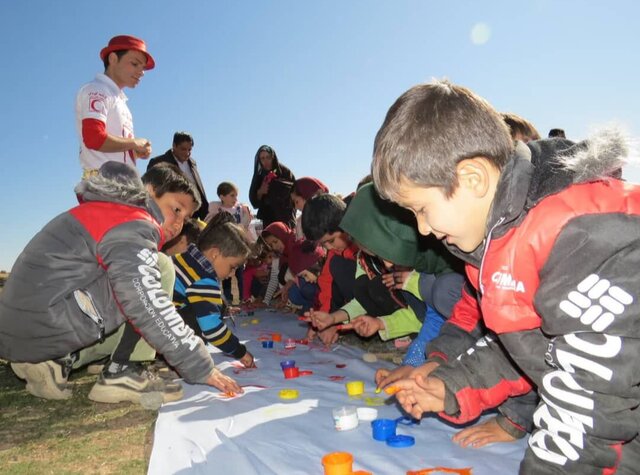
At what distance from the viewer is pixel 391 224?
276 centimetres

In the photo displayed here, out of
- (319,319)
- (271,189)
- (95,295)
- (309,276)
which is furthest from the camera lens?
(271,189)

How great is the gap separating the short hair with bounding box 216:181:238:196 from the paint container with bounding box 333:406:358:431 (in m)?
6.25

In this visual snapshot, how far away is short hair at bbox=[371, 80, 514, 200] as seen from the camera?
1462mm

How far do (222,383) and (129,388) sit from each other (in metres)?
0.54

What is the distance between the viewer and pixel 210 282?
345cm

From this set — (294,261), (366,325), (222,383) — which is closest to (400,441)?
(222,383)

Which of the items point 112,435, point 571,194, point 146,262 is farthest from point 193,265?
point 571,194

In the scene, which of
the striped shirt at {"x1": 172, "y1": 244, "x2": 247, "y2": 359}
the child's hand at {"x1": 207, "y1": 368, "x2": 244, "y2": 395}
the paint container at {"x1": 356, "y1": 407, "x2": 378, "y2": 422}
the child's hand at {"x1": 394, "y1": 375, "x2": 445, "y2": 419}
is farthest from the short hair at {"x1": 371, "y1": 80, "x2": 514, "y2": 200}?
the striped shirt at {"x1": 172, "y1": 244, "x2": 247, "y2": 359}

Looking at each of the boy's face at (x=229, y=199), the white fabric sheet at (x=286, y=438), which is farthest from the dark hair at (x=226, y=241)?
the boy's face at (x=229, y=199)

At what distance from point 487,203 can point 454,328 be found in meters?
0.91

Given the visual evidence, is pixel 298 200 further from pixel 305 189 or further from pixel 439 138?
pixel 439 138

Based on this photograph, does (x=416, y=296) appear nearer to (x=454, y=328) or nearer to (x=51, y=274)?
(x=454, y=328)

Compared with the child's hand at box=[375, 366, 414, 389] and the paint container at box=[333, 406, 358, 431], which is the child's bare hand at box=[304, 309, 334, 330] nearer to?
the child's hand at box=[375, 366, 414, 389]

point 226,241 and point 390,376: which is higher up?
point 226,241
